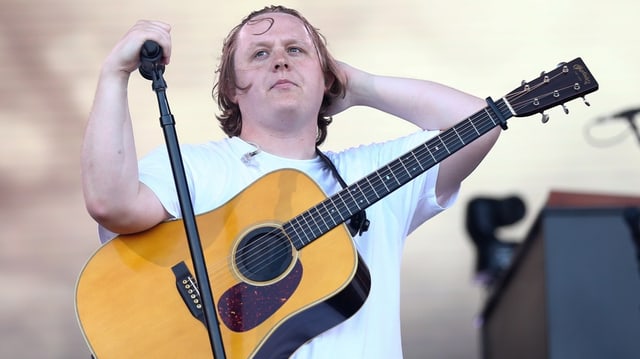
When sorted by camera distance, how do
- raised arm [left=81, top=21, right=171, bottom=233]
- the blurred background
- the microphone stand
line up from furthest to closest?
the blurred background → raised arm [left=81, top=21, right=171, bottom=233] → the microphone stand

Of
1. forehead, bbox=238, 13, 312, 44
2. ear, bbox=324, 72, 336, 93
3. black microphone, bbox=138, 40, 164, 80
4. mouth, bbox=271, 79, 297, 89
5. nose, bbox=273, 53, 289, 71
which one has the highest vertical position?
forehead, bbox=238, 13, 312, 44

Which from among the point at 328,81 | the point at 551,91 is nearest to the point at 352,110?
the point at 328,81

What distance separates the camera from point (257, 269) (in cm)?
241

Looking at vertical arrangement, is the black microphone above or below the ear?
above

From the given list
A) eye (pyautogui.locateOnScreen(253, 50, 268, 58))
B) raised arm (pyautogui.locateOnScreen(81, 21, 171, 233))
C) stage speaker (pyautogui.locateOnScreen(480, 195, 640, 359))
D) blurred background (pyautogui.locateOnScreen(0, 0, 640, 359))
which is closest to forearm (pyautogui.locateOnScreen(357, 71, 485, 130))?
eye (pyautogui.locateOnScreen(253, 50, 268, 58))

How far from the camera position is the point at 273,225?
2479 mm

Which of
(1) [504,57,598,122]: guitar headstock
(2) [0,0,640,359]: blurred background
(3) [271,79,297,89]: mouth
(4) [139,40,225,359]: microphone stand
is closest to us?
(4) [139,40,225,359]: microphone stand

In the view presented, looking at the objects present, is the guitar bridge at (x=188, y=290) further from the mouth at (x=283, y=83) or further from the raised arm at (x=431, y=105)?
the raised arm at (x=431, y=105)

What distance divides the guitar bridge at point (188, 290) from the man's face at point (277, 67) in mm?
503

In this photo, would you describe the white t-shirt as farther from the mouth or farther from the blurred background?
the blurred background

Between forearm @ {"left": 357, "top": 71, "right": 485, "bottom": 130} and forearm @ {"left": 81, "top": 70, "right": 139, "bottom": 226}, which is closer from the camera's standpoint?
forearm @ {"left": 81, "top": 70, "right": 139, "bottom": 226}

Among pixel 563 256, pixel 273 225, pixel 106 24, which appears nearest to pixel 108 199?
pixel 273 225

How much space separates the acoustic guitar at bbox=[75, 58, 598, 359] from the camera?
2.32 m

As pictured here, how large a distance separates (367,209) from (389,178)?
15 cm
